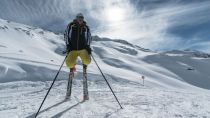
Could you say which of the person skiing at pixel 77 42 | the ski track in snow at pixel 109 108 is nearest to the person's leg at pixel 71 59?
the person skiing at pixel 77 42

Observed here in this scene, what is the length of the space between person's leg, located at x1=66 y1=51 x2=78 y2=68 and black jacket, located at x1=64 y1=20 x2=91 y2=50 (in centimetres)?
16

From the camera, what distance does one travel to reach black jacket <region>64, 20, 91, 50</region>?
11.1 m

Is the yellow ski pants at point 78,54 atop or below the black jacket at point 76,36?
below

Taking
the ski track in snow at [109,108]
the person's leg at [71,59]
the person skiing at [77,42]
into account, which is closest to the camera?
the ski track in snow at [109,108]

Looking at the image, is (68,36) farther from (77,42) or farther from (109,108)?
(109,108)

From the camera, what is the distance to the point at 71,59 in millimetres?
11008

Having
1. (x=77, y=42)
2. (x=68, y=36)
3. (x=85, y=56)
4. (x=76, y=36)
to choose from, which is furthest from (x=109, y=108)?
(x=68, y=36)

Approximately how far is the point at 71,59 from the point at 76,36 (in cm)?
73

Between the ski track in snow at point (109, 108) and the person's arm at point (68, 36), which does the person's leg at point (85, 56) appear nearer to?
the person's arm at point (68, 36)

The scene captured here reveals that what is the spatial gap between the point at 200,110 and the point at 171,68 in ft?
413

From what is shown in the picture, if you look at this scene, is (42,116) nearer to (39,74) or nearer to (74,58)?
(74,58)

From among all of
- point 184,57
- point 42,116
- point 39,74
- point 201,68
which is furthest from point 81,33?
point 184,57

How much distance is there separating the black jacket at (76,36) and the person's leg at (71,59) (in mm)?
157

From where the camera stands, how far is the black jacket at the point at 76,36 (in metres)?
11.1
